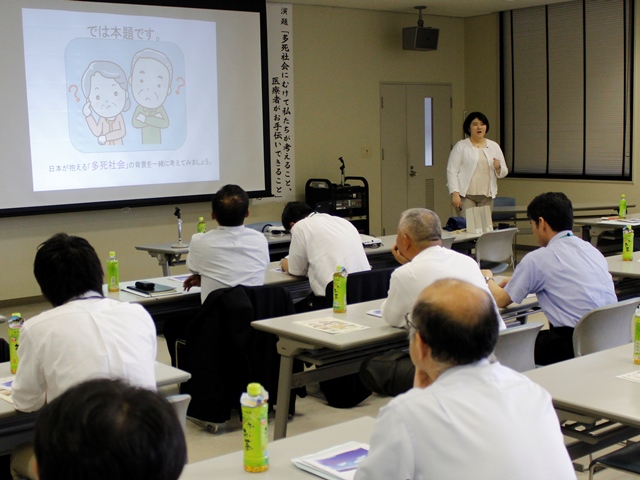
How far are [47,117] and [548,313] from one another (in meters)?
5.36

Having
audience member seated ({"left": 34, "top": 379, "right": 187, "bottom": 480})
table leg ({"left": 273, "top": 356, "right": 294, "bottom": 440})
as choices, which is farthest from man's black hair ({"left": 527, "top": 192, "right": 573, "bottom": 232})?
audience member seated ({"left": 34, "top": 379, "right": 187, "bottom": 480})

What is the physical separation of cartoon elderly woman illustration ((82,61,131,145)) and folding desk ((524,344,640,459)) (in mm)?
5970

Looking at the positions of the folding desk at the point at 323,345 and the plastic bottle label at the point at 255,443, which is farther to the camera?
the folding desk at the point at 323,345

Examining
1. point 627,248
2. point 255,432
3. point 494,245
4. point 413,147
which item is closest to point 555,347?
point 627,248

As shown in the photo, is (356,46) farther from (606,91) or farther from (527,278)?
(527,278)

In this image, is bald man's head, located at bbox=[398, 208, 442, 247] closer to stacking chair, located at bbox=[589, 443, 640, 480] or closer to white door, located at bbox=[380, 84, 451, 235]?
stacking chair, located at bbox=[589, 443, 640, 480]

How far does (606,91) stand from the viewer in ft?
32.4

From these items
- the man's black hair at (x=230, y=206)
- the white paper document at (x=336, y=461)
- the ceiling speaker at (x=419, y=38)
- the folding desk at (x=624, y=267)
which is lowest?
the white paper document at (x=336, y=461)

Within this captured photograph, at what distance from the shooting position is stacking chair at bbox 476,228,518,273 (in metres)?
6.72

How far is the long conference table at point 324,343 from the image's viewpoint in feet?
11.5

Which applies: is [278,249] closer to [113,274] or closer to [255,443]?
[113,274]

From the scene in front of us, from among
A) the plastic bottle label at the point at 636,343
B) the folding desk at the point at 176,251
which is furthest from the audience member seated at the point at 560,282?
the folding desk at the point at 176,251

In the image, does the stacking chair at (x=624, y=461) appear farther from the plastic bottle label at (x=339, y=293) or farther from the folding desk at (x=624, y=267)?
the folding desk at (x=624, y=267)

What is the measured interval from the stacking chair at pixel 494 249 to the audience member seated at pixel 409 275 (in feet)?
10.4
